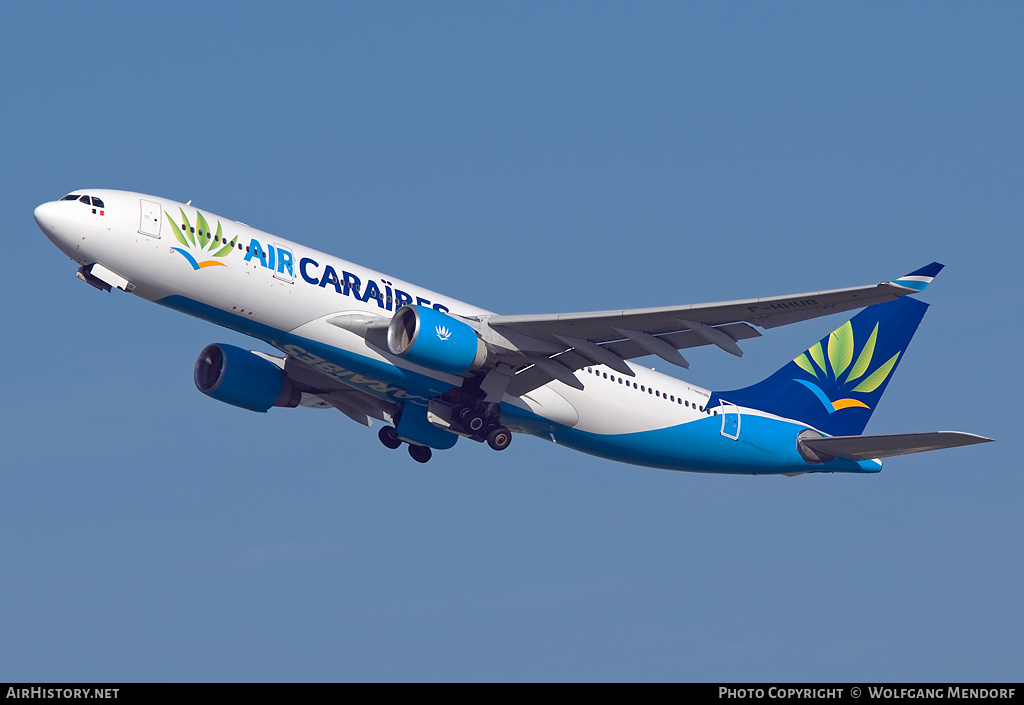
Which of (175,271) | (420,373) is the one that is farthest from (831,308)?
(175,271)

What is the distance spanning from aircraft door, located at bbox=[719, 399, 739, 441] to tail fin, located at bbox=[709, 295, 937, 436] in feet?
4.50

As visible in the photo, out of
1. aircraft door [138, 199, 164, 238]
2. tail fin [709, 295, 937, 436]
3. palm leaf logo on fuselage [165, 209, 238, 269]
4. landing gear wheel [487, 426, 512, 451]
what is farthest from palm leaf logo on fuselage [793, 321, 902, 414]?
aircraft door [138, 199, 164, 238]

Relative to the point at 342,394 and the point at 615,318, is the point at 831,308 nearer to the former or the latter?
the point at 615,318

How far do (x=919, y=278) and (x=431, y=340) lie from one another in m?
11.6

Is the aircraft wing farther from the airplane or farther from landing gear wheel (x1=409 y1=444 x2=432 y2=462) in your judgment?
landing gear wheel (x1=409 y1=444 x2=432 y2=462)

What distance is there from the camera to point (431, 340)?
3244 centimetres

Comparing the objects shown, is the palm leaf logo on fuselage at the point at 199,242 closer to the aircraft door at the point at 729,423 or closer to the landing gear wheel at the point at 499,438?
the landing gear wheel at the point at 499,438

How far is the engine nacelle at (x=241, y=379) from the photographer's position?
37625 millimetres

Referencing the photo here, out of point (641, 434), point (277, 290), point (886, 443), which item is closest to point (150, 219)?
point (277, 290)

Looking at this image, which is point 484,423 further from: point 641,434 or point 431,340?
point 641,434

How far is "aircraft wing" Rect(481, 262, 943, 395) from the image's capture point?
29.8 meters

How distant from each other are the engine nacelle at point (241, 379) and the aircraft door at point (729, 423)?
12.6 m

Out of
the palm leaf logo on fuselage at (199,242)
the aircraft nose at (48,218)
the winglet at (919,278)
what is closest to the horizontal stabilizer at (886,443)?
the winglet at (919,278)
